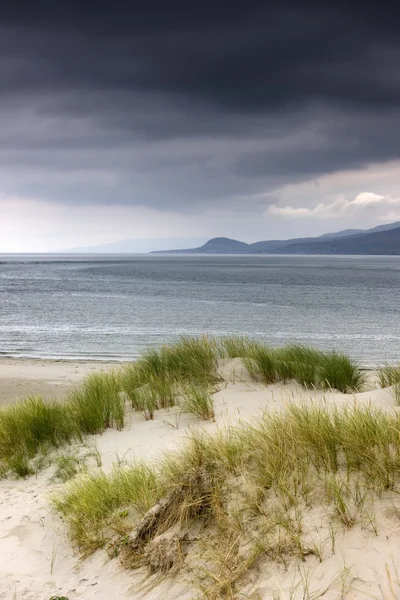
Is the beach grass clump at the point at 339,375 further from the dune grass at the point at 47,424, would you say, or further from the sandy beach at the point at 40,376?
the sandy beach at the point at 40,376

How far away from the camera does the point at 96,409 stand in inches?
278

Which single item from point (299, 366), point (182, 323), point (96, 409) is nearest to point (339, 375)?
point (299, 366)

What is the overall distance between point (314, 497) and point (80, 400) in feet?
15.4

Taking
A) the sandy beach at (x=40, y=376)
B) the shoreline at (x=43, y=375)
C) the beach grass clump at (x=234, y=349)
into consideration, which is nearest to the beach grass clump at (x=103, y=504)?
the beach grass clump at (x=234, y=349)

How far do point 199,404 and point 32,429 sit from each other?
2.40 meters

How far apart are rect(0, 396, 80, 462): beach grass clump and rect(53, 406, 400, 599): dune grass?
186 cm

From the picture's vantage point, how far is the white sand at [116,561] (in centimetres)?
295

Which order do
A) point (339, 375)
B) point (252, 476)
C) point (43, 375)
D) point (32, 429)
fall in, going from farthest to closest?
1. point (43, 375)
2. point (339, 375)
3. point (32, 429)
4. point (252, 476)

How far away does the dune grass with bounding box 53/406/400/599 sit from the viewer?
3.37m

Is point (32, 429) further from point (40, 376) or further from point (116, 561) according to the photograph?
point (40, 376)

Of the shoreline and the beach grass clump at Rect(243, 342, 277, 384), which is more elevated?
the beach grass clump at Rect(243, 342, 277, 384)

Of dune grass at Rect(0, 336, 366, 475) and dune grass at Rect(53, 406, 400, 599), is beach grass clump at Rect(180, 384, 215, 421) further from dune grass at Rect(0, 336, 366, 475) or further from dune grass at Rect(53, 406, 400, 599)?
dune grass at Rect(53, 406, 400, 599)

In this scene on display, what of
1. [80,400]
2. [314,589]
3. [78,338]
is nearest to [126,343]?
[78,338]

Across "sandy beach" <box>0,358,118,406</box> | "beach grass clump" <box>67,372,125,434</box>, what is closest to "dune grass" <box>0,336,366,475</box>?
"beach grass clump" <box>67,372,125,434</box>
